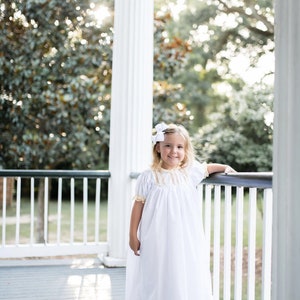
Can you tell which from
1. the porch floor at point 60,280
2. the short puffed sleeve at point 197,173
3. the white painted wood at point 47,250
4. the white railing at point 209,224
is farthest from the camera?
the white painted wood at point 47,250

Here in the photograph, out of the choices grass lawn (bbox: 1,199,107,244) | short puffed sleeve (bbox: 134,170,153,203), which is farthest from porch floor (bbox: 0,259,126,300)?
grass lawn (bbox: 1,199,107,244)

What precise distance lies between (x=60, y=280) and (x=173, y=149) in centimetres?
223

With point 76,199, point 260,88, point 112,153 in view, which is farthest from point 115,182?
point 76,199

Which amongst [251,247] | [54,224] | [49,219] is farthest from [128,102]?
[54,224]

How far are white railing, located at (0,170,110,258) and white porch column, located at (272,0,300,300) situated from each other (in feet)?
11.4

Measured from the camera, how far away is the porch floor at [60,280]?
14.0ft

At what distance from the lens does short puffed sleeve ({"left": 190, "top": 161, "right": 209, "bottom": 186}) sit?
3.22 meters

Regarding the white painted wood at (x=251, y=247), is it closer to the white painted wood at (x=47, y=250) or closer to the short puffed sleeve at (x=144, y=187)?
the short puffed sleeve at (x=144, y=187)

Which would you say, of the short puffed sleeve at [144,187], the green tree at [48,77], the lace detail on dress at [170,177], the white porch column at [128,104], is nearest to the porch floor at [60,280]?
the white porch column at [128,104]

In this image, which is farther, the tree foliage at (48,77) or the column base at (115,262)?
the tree foliage at (48,77)

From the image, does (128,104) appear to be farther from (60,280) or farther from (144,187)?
(144,187)

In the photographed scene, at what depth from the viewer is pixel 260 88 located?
1013cm

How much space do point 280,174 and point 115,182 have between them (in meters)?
3.45

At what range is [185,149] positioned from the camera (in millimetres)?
3188
